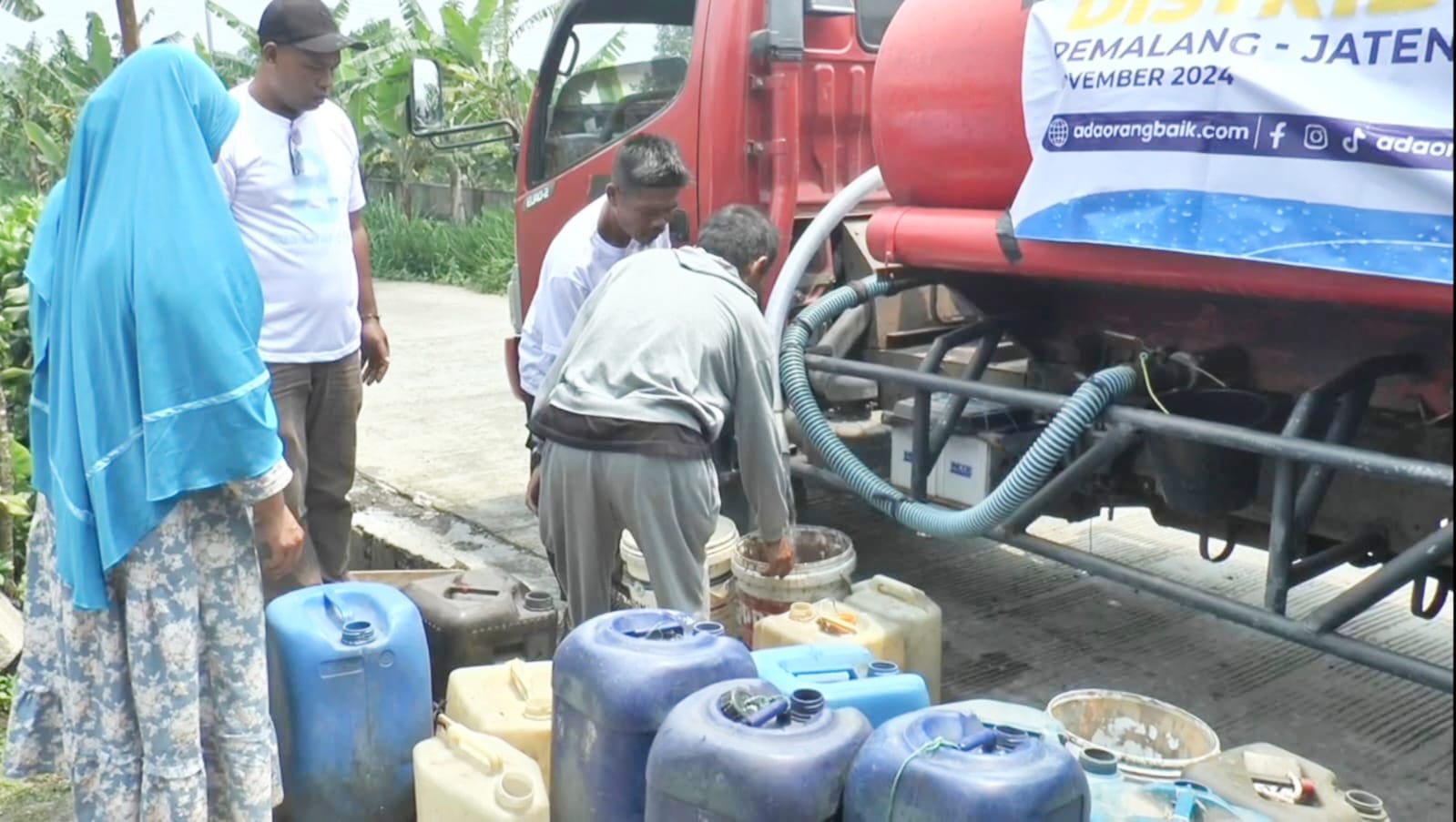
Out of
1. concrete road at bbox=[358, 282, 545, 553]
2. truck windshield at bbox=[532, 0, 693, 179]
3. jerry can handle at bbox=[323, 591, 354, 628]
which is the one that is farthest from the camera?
concrete road at bbox=[358, 282, 545, 553]

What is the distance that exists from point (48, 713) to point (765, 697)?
152 cm

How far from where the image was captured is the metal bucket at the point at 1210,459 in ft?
10.2

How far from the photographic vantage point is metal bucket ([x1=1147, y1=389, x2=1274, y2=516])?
3.09 m

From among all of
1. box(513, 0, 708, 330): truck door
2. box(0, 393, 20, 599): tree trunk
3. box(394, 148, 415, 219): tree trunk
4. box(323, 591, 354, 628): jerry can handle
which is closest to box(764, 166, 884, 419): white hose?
box(513, 0, 708, 330): truck door

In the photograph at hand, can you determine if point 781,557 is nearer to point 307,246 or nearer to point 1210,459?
point 1210,459

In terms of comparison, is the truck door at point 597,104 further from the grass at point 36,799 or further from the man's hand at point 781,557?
the grass at point 36,799

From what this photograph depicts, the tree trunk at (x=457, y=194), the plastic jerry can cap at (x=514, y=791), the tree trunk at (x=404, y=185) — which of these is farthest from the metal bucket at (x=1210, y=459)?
the tree trunk at (x=404, y=185)

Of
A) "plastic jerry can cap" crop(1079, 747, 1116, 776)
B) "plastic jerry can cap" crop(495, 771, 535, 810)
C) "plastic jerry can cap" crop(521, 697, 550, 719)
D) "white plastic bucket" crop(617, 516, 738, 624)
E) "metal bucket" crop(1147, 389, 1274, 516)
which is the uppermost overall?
"metal bucket" crop(1147, 389, 1274, 516)

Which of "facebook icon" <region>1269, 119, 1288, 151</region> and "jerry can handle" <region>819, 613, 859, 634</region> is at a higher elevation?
"facebook icon" <region>1269, 119, 1288, 151</region>

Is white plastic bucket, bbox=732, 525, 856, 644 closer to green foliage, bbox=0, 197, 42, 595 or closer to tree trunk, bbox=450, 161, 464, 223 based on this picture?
green foliage, bbox=0, 197, 42, 595

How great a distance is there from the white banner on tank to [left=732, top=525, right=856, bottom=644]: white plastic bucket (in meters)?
1.13

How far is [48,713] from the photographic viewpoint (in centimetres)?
266

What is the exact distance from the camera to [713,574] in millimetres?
3846

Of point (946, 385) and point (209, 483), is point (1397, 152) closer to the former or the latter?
point (946, 385)
